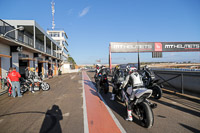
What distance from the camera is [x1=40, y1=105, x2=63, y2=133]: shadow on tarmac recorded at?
3.11 meters

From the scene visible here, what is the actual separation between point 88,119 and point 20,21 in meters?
18.8

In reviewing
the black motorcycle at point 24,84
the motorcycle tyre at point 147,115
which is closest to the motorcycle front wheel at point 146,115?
the motorcycle tyre at point 147,115

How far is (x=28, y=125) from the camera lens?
342 cm

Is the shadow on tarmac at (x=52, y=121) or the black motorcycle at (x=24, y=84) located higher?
the black motorcycle at (x=24, y=84)

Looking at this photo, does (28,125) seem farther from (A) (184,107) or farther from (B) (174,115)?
(A) (184,107)

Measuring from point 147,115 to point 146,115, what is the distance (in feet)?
0.10

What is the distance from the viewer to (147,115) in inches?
117

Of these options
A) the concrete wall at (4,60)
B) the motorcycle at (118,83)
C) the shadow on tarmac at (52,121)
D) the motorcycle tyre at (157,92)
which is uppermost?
the concrete wall at (4,60)

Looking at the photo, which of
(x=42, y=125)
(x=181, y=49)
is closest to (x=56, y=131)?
(x=42, y=125)

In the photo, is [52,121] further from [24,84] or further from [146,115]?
[24,84]

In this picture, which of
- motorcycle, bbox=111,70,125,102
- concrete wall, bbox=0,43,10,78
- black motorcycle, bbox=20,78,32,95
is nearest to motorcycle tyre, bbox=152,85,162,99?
motorcycle, bbox=111,70,125,102

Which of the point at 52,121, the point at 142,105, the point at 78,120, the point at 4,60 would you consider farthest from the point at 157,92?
the point at 4,60

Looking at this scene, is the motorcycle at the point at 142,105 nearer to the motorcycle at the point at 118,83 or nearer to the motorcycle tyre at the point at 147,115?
the motorcycle tyre at the point at 147,115

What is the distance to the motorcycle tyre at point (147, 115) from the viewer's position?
296 cm
